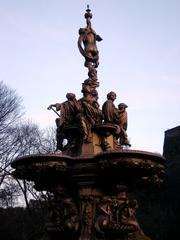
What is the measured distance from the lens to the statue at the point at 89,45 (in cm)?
1210

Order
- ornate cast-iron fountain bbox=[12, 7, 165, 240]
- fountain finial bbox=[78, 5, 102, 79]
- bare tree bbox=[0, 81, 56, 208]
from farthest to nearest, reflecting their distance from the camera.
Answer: bare tree bbox=[0, 81, 56, 208] < fountain finial bbox=[78, 5, 102, 79] < ornate cast-iron fountain bbox=[12, 7, 165, 240]

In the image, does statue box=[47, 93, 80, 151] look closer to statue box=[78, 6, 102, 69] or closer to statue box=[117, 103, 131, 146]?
statue box=[117, 103, 131, 146]

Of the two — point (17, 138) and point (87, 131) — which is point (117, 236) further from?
point (17, 138)

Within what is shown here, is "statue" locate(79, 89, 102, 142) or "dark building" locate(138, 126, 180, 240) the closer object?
"statue" locate(79, 89, 102, 142)

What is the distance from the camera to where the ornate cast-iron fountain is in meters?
9.52

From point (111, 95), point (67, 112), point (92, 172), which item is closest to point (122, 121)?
A: point (111, 95)

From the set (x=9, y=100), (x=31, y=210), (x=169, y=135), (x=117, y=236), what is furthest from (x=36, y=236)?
(x=117, y=236)

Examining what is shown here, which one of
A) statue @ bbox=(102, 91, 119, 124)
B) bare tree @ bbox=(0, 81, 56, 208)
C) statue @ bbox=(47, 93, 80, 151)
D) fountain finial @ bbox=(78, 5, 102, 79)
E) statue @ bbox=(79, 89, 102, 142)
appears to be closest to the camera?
statue @ bbox=(79, 89, 102, 142)

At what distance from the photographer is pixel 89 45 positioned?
12180mm

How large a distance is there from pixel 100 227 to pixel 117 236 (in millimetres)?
431

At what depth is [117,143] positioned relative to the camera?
433 inches

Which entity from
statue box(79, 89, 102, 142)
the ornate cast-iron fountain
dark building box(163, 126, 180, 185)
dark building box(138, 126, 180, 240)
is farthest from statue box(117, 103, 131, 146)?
dark building box(163, 126, 180, 185)

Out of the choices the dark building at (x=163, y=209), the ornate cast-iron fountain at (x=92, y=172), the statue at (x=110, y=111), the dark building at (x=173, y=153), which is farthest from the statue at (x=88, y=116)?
the dark building at (x=173, y=153)

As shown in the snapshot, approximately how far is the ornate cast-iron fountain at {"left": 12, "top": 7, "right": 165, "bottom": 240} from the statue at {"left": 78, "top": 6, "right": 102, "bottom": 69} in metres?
1.49
